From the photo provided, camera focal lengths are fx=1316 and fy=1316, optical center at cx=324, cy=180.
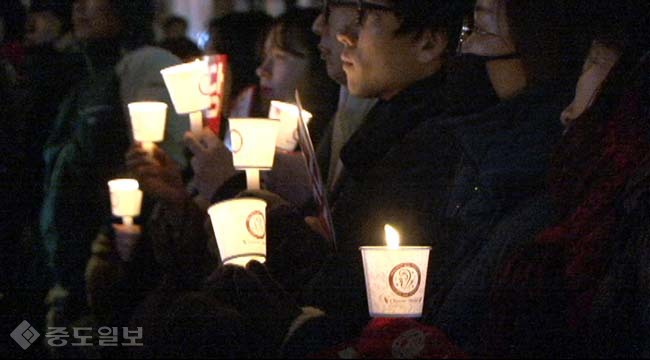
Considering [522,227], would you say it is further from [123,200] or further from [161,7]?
[161,7]

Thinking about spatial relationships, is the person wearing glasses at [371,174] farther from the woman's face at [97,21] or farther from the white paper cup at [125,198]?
the woman's face at [97,21]

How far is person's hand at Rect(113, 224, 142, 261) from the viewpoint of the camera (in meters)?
5.98

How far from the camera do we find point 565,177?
130 inches

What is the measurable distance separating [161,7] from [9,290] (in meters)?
5.87

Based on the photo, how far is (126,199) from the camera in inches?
238

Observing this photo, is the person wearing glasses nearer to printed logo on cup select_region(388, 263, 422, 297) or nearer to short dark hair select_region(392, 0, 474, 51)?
short dark hair select_region(392, 0, 474, 51)

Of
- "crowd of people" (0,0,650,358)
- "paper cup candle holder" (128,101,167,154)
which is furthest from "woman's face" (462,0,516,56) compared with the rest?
"paper cup candle holder" (128,101,167,154)

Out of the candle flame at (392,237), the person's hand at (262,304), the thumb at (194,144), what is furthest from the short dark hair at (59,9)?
the candle flame at (392,237)

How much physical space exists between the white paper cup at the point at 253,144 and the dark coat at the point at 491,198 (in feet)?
4.32

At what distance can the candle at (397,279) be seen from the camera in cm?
373

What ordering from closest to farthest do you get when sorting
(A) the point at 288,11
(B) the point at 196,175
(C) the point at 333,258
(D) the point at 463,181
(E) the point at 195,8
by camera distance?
(D) the point at 463,181 → (C) the point at 333,258 → (B) the point at 196,175 → (A) the point at 288,11 → (E) the point at 195,8

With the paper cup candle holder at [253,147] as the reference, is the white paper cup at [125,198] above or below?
below

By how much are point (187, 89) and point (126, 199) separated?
0.76 meters

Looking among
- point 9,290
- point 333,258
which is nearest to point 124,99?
point 9,290
